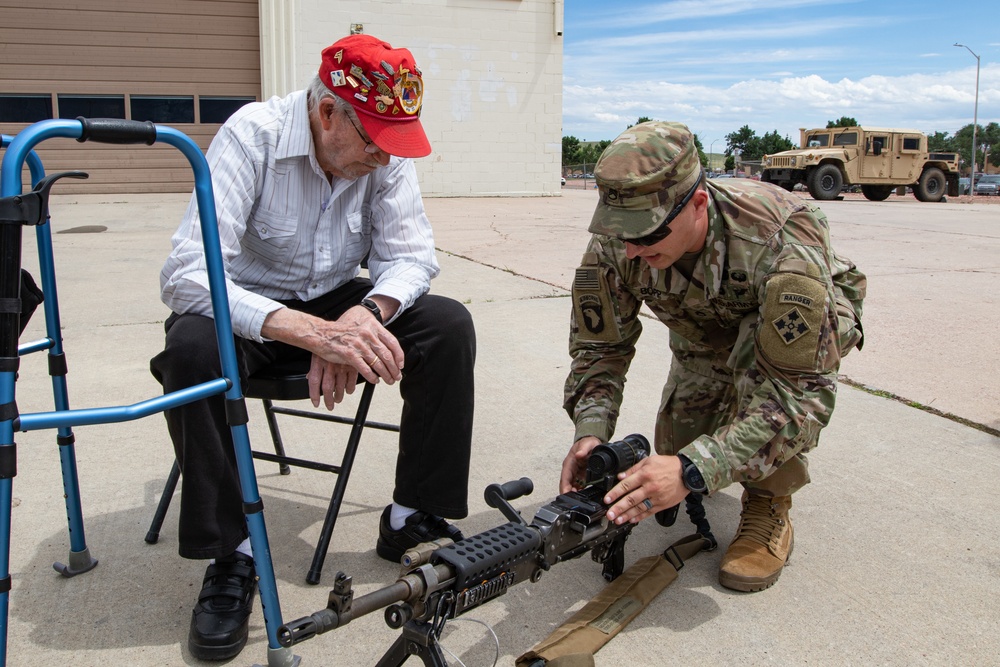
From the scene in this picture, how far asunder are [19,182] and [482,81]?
17494 millimetres

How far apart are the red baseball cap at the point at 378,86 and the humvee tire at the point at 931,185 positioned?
899 inches

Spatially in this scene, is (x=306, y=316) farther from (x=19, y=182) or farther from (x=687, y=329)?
(x=687, y=329)

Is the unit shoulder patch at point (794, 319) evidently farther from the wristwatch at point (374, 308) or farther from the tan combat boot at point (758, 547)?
the wristwatch at point (374, 308)

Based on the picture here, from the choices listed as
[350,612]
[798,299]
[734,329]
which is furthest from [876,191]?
[350,612]

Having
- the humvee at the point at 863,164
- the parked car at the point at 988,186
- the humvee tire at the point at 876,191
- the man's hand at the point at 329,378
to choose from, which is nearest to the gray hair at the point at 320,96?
the man's hand at the point at 329,378

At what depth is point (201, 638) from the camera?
6.05 feet

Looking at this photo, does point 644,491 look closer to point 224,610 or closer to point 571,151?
point 224,610

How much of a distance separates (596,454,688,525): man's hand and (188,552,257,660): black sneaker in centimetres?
90

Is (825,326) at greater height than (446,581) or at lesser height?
greater

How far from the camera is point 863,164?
20750 millimetres

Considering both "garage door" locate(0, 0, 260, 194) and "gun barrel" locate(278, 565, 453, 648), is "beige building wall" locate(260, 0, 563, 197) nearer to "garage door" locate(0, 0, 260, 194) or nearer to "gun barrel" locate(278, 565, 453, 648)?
"garage door" locate(0, 0, 260, 194)

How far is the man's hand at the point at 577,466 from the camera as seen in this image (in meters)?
2.14

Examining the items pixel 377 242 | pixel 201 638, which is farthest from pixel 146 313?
pixel 201 638

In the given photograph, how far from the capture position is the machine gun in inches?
51.1
